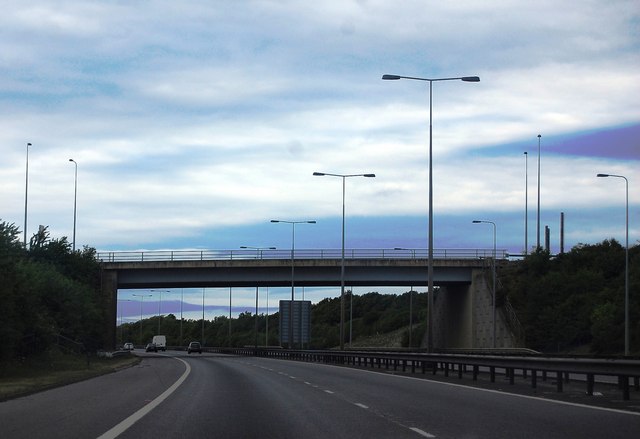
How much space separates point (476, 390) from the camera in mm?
27234

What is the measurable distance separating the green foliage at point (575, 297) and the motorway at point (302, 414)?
43.7 meters

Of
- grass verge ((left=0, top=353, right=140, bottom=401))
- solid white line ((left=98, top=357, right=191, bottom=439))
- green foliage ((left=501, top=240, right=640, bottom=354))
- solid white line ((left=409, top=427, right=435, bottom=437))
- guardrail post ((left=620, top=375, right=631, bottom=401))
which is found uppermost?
green foliage ((left=501, top=240, right=640, bottom=354))

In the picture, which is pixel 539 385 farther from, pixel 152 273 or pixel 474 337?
pixel 152 273

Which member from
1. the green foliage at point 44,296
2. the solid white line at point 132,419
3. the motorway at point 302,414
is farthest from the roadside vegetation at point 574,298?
the solid white line at point 132,419

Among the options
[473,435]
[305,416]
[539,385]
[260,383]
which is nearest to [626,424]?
[473,435]

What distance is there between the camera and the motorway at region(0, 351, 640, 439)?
15.3 meters

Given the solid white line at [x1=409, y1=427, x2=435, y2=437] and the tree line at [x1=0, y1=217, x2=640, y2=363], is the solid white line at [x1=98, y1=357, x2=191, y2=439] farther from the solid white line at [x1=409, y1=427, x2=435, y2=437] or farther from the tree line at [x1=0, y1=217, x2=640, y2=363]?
the tree line at [x1=0, y1=217, x2=640, y2=363]

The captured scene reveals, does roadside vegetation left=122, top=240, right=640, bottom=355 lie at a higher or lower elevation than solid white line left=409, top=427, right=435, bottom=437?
higher

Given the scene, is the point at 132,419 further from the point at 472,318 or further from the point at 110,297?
the point at 110,297

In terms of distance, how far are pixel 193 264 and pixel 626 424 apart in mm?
69029

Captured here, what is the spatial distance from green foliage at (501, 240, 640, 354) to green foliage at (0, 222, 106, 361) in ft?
115

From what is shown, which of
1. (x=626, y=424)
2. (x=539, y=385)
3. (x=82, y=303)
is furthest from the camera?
(x=82, y=303)

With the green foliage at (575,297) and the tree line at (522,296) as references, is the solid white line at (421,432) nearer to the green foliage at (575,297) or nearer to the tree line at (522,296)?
the tree line at (522,296)

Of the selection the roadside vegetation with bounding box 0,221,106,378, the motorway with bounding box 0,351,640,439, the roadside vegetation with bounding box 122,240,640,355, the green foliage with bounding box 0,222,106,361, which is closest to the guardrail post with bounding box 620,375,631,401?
the motorway with bounding box 0,351,640,439
